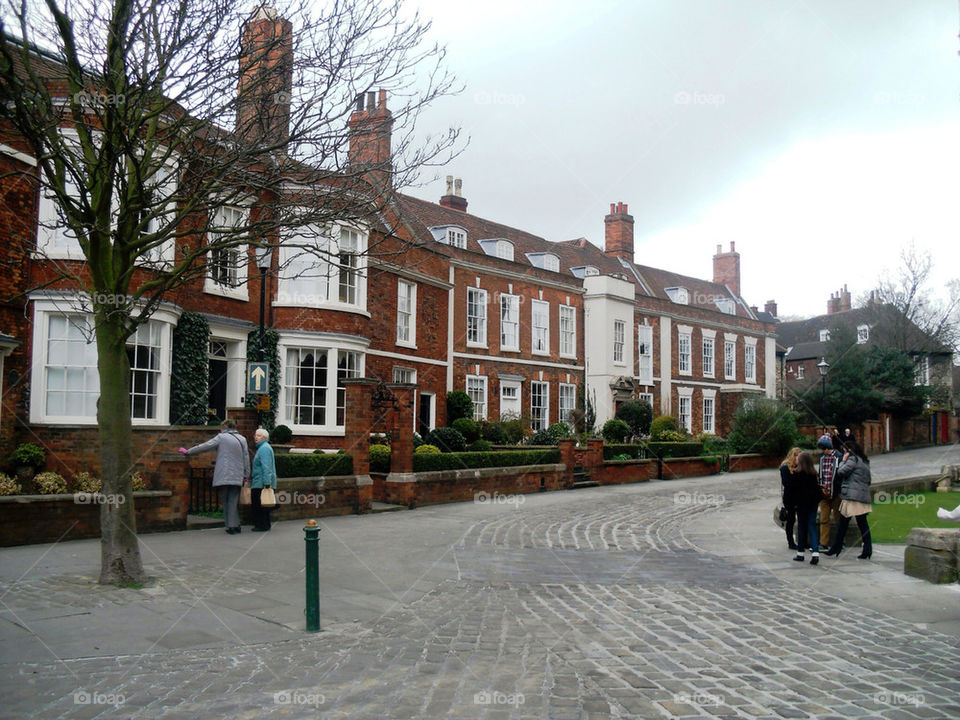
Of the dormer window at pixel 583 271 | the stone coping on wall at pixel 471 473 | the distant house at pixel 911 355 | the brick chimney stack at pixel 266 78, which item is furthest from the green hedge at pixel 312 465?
the distant house at pixel 911 355

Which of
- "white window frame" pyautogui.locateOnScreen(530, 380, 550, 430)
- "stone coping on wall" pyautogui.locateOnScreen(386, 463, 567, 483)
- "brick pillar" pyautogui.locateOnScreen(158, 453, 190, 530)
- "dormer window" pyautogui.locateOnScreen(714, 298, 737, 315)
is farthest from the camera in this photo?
"dormer window" pyautogui.locateOnScreen(714, 298, 737, 315)

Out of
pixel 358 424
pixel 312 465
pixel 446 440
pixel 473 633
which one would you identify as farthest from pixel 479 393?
pixel 473 633

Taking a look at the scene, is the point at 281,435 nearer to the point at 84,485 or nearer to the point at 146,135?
the point at 84,485

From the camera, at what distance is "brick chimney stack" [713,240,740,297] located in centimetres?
5228

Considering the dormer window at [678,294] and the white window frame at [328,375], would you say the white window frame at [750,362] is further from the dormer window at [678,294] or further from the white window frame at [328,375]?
the white window frame at [328,375]

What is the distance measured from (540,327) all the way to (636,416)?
220 inches

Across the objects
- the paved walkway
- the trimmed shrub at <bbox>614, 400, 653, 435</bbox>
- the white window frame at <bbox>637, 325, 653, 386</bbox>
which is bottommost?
the paved walkway

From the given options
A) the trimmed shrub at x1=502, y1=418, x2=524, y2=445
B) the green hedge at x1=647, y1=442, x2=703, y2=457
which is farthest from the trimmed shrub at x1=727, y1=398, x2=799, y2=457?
the trimmed shrub at x1=502, y1=418, x2=524, y2=445

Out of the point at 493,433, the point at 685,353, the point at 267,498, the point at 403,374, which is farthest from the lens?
the point at 685,353

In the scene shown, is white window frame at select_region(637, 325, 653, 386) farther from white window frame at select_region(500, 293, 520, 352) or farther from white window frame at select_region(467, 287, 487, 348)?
white window frame at select_region(467, 287, 487, 348)

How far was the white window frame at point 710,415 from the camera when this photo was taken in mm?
43875

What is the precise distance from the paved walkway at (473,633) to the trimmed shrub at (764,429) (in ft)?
69.9

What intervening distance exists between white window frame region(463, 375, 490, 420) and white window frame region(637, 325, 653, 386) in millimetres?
10891

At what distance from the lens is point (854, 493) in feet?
37.6
